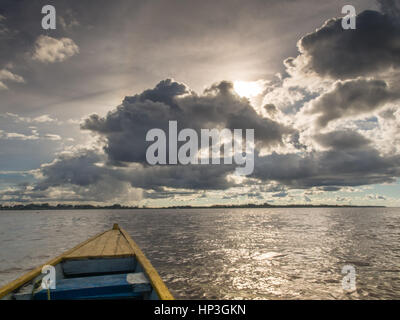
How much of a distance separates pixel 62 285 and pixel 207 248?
1808cm

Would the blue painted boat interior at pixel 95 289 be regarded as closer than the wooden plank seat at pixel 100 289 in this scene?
Yes

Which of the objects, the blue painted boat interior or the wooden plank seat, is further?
the wooden plank seat

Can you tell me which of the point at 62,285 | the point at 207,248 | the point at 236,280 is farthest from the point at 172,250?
the point at 62,285

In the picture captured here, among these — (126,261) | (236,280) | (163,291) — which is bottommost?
(236,280)

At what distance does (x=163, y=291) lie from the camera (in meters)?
5.37
